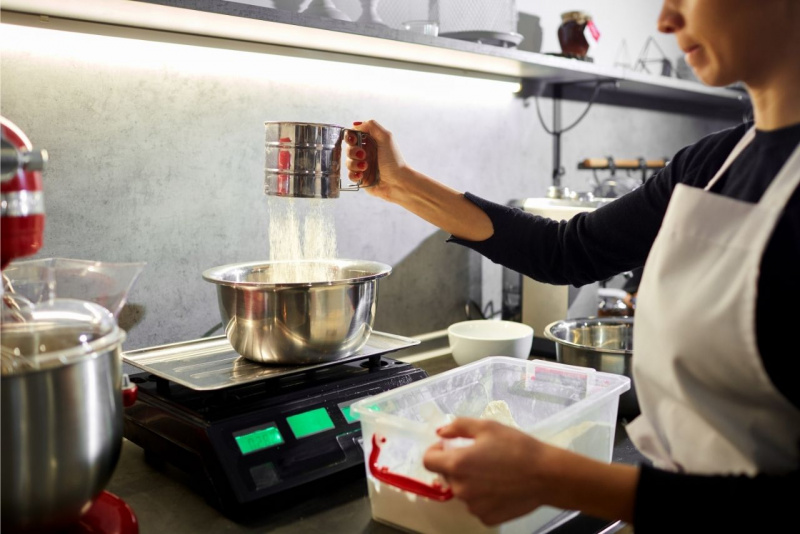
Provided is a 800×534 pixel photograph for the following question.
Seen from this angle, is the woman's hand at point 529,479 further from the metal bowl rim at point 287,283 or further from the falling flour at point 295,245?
the falling flour at point 295,245

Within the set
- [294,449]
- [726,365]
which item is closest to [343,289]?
[294,449]

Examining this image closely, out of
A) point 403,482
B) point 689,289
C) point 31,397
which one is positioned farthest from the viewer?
point 403,482

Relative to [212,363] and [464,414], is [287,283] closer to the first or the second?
[212,363]

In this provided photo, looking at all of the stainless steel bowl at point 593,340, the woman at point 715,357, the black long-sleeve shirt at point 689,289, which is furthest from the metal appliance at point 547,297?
the woman at point 715,357

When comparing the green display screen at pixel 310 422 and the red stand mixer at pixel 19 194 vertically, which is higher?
the red stand mixer at pixel 19 194

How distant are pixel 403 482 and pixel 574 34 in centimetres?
168

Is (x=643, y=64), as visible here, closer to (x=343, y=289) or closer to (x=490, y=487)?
(x=343, y=289)

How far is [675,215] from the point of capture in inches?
35.9

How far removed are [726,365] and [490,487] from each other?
29 cm

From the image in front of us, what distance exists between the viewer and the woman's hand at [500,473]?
2.56 feet

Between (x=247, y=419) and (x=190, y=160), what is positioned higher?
(x=190, y=160)

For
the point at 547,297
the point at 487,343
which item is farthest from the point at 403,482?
the point at 547,297

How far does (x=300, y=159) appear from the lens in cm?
117

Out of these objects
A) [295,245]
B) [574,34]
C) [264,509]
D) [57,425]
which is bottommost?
[264,509]
